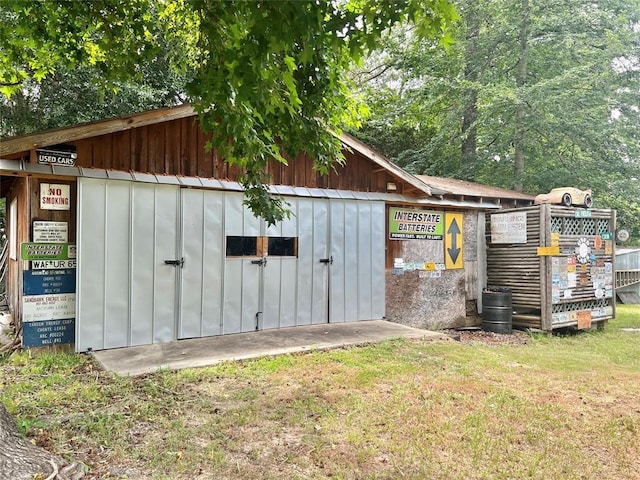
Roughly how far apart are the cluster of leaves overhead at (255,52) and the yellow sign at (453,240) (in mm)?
3731

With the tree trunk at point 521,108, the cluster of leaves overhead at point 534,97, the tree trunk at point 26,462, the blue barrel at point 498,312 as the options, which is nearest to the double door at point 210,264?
the blue barrel at point 498,312

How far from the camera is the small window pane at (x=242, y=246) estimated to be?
641cm

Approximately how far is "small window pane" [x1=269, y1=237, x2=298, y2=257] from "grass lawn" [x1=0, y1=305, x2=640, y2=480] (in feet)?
6.50

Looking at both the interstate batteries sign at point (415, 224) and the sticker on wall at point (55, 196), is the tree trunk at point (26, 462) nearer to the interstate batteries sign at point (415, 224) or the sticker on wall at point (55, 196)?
the sticker on wall at point (55, 196)

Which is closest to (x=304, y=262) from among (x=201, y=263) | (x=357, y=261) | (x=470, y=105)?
(x=357, y=261)

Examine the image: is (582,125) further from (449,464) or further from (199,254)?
(449,464)

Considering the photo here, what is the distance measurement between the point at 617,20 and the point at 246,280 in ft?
44.0

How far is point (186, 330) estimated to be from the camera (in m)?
5.98

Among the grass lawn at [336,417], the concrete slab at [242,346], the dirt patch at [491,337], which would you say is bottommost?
the dirt patch at [491,337]

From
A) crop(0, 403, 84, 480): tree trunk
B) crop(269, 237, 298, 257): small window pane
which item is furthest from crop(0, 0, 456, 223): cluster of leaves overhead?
crop(0, 403, 84, 480): tree trunk

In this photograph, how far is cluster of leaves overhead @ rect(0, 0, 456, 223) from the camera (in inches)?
99.8

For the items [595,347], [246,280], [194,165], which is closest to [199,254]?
[246,280]

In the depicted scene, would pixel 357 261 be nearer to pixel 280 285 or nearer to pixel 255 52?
pixel 280 285

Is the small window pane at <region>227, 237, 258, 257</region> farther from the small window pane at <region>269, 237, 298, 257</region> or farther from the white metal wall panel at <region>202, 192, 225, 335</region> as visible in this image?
the small window pane at <region>269, 237, 298, 257</region>
